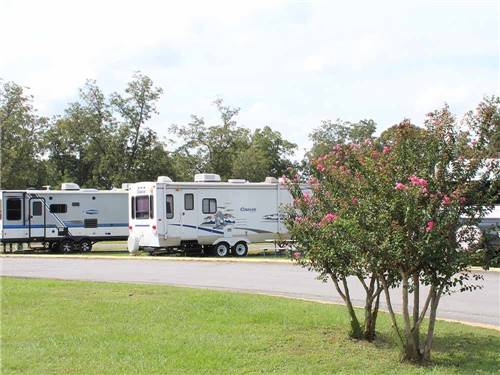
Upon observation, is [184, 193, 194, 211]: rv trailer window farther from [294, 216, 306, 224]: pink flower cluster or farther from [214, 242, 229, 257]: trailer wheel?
[294, 216, 306, 224]: pink flower cluster

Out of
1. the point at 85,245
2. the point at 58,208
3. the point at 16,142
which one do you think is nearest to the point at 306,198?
the point at 58,208

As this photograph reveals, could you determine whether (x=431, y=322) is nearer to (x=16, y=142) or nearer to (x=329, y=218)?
(x=329, y=218)

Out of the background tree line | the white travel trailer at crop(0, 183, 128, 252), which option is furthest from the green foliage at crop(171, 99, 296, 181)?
the white travel trailer at crop(0, 183, 128, 252)

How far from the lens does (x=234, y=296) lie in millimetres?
11727

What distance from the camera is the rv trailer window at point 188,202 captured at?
24375 millimetres

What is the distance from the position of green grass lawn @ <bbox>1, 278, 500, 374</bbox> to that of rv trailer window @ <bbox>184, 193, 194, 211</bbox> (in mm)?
13161

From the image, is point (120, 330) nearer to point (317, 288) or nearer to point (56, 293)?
point (56, 293)

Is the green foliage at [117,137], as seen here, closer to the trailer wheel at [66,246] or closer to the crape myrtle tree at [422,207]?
the trailer wheel at [66,246]

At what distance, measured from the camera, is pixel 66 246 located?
2889 cm

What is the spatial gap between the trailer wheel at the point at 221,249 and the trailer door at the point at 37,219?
7854mm

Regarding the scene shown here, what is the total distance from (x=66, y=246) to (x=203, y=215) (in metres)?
7.44

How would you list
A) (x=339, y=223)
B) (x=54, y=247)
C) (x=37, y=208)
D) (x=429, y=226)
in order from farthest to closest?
(x=54, y=247) → (x=37, y=208) → (x=339, y=223) → (x=429, y=226)

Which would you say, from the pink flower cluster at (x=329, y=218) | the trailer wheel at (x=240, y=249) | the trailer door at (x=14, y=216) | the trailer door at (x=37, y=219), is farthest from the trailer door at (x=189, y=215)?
the pink flower cluster at (x=329, y=218)

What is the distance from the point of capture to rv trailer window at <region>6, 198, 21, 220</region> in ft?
90.7
